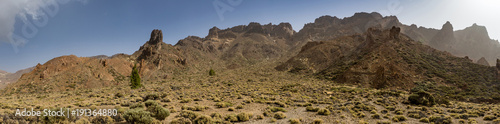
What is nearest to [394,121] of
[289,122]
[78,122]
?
[289,122]

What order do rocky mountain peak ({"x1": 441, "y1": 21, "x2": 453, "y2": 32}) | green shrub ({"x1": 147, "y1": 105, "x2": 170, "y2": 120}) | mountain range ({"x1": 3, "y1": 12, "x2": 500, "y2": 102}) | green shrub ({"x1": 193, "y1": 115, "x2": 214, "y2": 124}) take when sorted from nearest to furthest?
green shrub ({"x1": 193, "y1": 115, "x2": 214, "y2": 124}) < green shrub ({"x1": 147, "y1": 105, "x2": 170, "y2": 120}) < mountain range ({"x1": 3, "y1": 12, "x2": 500, "y2": 102}) < rocky mountain peak ({"x1": 441, "y1": 21, "x2": 453, "y2": 32})

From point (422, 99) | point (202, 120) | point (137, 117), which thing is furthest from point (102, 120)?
point (422, 99)

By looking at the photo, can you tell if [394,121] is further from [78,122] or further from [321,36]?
[321,36]

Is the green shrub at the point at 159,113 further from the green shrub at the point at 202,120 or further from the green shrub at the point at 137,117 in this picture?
the green shrub at the point at 202,120

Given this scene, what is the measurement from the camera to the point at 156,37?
326 feet

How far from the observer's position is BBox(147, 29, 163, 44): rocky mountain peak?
98.4 m

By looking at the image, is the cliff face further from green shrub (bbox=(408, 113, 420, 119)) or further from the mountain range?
green shrub (bbox=(408, 113, 420, 119))

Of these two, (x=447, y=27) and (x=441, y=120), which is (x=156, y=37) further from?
(x=447, y=27)

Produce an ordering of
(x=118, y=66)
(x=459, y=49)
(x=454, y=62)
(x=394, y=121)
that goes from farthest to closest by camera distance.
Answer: (x=459, y=49) → (x=118, y=66) → (x=454, y=62) → (x=394, y=121)

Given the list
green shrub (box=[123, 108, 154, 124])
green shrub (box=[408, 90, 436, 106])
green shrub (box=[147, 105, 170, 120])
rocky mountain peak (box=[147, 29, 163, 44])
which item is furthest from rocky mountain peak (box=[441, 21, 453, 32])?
green shrub (box=[123, 108, 154, 124])

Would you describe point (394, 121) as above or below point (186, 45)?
below

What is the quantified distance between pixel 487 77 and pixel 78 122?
6819 centimetres

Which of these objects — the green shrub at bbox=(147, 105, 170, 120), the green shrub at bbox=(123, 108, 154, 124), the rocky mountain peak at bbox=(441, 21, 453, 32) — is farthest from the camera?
the rocky mountain peak at bbox=(441, 21, 453, 32)

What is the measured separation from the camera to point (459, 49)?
151 meters
